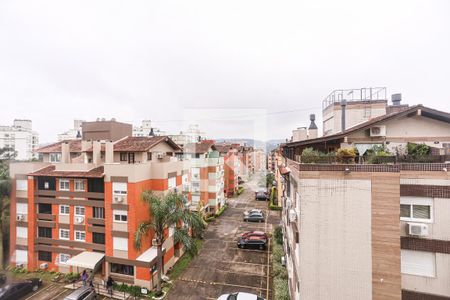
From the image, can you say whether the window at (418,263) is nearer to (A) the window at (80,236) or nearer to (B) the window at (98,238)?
(B) the window at (98,238)

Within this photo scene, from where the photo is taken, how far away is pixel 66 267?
40.0ft

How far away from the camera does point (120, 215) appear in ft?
35.8

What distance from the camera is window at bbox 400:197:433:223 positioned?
18.1 feet

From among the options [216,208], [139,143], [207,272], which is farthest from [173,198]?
Result: [216,208]

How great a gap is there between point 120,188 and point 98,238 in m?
3.52

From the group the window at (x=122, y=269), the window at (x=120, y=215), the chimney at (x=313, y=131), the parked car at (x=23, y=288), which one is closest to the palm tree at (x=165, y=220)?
the window at (x=120, y=215)

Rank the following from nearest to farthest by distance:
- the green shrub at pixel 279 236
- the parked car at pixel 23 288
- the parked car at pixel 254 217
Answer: the parked car at pixel 23 288, the green shrub at pixel 279 236, the parked car at pixel 254 217

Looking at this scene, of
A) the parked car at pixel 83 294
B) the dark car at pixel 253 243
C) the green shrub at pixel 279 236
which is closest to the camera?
the parked car at pixel 83 294

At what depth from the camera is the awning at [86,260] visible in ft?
34.7

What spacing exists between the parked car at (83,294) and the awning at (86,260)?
0.95 meters

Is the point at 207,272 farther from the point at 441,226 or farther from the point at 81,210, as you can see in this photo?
the point at 441,226

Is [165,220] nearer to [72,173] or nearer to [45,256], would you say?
[72,173]

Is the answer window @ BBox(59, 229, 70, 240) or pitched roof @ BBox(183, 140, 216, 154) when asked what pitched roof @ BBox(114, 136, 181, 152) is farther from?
pitched roof @ BBox(183, 140, 216, 154)

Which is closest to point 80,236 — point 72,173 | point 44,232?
point 44,232
